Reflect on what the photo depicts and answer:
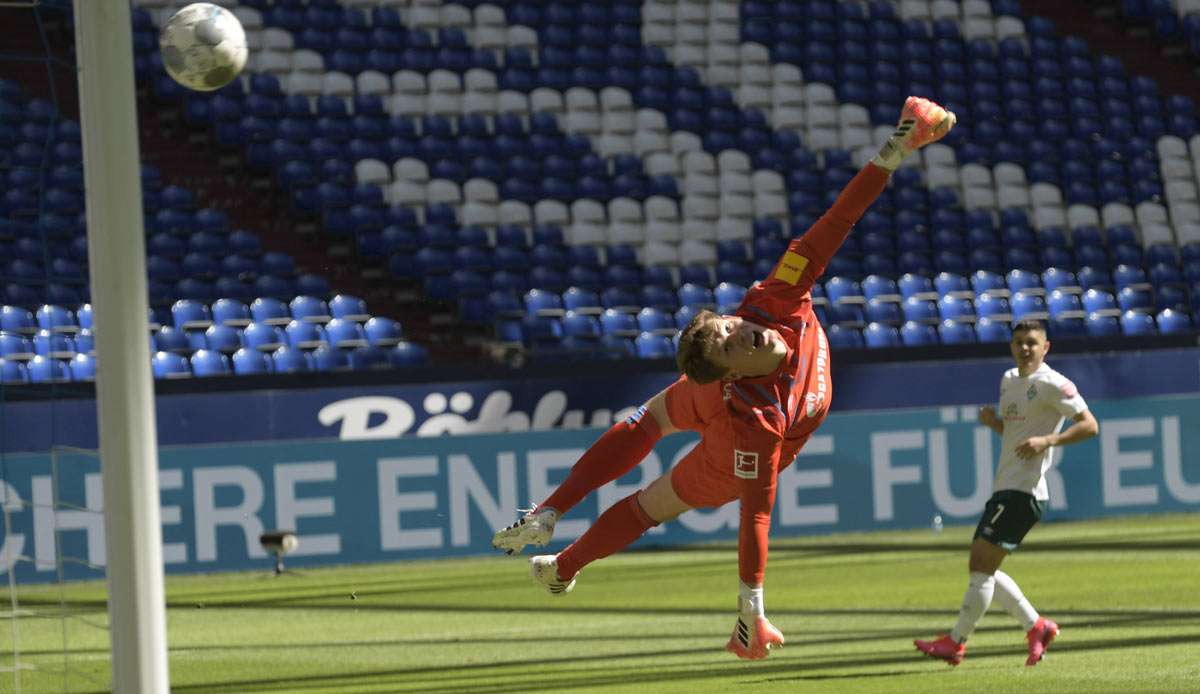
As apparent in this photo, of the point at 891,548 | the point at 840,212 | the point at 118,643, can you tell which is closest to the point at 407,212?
the point at 891,548

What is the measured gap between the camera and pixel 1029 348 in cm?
1009

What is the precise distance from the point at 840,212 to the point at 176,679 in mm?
5612

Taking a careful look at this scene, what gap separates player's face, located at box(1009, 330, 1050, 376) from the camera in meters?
10.1

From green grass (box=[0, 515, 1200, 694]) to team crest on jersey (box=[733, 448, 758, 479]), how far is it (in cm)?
283

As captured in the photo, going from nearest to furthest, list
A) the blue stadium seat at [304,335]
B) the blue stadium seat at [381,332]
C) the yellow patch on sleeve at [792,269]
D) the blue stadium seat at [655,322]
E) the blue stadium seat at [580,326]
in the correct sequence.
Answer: the yellow patch on sleeve at [792,269]
the blue stadium seat at [304,335]
the blue stadium seat at [381,332]
the blue stadium seat at [580,326]
the blue stadium seat at [655,322]

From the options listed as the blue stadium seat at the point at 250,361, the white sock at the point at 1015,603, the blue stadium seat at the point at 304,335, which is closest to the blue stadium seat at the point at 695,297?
the blue stadium seat at the point at 304,335

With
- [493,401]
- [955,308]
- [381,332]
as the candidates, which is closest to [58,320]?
[381,332]

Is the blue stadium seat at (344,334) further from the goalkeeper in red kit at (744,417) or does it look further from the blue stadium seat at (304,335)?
the goalkeeper in red kit at (744,417)

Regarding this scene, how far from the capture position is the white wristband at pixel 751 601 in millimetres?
6758

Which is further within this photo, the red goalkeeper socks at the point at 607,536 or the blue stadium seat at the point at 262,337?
the blue stadium seat at the point at 262,337

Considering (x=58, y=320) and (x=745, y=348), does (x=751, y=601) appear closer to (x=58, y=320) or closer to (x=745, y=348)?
(x=745, y=348)

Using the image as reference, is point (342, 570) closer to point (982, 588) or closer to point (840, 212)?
point (982, 588)

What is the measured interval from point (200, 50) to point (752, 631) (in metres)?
3.56

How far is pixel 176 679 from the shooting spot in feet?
35.2
